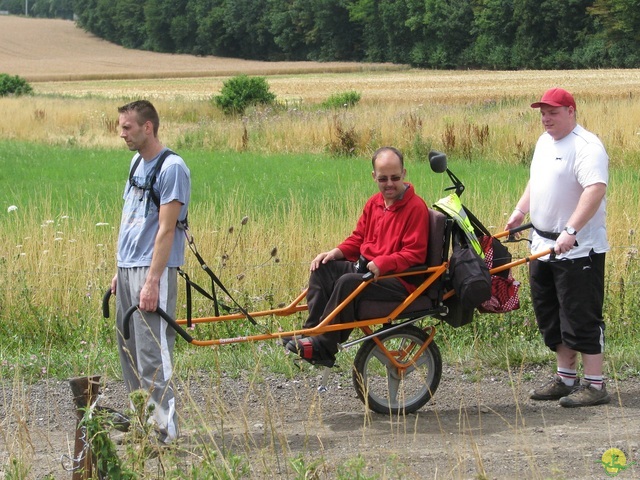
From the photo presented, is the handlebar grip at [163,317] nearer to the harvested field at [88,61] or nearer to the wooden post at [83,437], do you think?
the wooden post at [83,437]

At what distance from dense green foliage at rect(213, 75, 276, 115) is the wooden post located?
35739mm

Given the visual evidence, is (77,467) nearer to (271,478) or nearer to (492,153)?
(271,478)

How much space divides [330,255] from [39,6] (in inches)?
7208

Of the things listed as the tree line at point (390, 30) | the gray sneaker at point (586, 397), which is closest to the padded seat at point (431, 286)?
the gray sneaker at point (586, 397)

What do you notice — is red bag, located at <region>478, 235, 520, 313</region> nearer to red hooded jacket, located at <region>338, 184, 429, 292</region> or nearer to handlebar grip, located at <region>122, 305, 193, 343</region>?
red hooded jacket, located at <region>338, 184, 429, 292</region>

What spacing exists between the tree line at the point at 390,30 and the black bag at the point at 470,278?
76340 mm

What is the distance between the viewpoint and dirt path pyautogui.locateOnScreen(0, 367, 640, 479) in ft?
15.6

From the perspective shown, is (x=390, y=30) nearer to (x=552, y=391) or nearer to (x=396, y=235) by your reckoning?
(x=552, y=391)

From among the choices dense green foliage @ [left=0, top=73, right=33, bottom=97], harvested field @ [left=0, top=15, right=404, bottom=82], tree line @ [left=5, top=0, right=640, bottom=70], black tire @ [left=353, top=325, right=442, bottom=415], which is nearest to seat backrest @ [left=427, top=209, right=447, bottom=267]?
black tire @ [left=353, top=325, right=442, bottom=415]

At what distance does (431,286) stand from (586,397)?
1.21m

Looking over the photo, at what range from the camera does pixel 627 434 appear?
17.7 ft

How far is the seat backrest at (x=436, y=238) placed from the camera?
604 centimetres

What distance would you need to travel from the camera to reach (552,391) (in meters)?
6.51

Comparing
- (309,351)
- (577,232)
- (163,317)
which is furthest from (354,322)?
(577,232)
